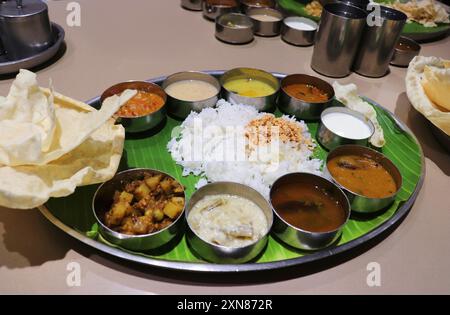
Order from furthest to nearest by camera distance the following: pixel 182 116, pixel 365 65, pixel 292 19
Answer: pixel 292 19
pixel 365 65
pixel 182 116

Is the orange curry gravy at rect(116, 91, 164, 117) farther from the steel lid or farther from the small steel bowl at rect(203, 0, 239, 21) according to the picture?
the small steel bowl at rect(203, 0, 239, 21)

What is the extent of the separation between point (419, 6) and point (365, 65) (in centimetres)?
155

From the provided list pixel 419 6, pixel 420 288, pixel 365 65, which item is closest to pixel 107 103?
pixel 420 288

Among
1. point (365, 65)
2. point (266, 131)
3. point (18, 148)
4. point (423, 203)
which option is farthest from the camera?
point (365, 65)

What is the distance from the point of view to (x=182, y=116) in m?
2.54

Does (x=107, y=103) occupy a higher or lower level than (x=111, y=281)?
higher

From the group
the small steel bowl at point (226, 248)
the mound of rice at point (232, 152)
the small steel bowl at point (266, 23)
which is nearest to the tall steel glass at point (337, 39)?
the small steel bowl at point (266, 23)

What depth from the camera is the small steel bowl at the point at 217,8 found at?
385cm

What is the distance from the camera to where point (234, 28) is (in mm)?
3564

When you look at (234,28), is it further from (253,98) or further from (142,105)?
(142,105)

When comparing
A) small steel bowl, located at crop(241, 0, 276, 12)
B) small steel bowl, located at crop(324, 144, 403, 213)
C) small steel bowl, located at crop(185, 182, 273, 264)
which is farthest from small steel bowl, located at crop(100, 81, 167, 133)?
small steel bowl, located at crop(241, 0, 276, 12)

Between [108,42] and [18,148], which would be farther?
[108,42]

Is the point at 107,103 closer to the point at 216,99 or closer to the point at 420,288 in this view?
the point at 216,99

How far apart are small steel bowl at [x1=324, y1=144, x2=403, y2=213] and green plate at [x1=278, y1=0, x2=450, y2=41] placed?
2219 millimetres
